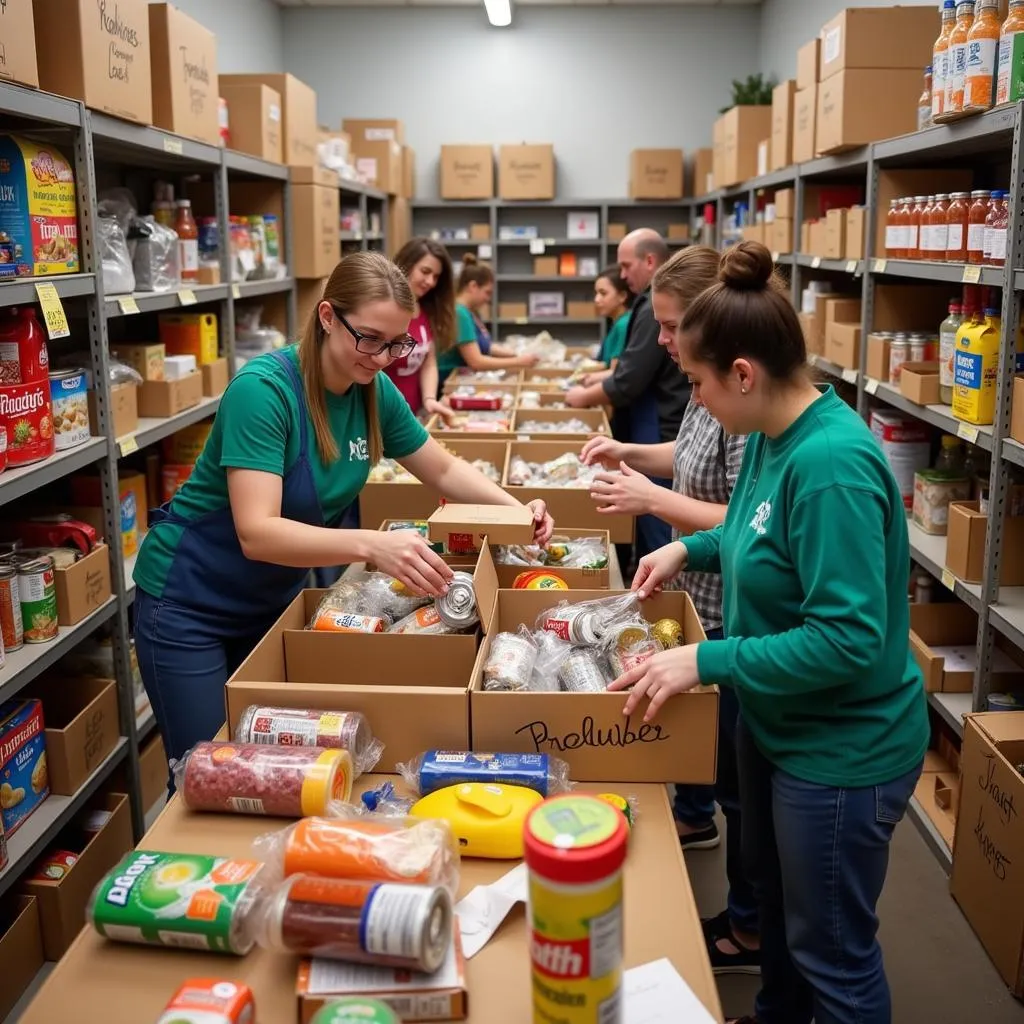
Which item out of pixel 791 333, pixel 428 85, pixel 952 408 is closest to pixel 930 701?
pixel 952 408

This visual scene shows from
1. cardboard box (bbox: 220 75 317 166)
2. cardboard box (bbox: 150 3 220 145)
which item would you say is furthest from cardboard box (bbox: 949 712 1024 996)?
cardboard box (bbox: 220 75 317 166)

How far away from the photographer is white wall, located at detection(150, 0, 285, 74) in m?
7.16

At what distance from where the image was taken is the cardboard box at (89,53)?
2.71 metres

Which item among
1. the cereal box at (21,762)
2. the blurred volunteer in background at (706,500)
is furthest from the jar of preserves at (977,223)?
the cereal box at (21,762)

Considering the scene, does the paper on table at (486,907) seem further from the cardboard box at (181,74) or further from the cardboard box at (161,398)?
the cardboard box at (181,74)

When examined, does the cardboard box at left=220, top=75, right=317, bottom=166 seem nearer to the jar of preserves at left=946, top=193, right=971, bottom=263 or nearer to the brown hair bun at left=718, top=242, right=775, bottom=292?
the jar of preserves at left=946, top=193, right=971, bottom=263

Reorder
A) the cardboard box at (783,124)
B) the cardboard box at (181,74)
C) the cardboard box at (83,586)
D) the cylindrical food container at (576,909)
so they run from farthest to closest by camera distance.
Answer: the cardboard box at (783,124) < the cardboard box at (181,74) < the cardboard box at (83,586) < the cylindrical food container at (576,909)

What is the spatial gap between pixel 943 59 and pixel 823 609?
2.29m

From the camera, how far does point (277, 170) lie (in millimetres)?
4852

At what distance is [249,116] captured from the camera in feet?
15.1

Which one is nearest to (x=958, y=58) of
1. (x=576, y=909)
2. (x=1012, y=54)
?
(x=1012, y=54)

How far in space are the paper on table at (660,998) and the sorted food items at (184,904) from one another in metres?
0.47

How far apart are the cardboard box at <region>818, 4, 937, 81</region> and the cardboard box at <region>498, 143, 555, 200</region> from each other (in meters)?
5.26

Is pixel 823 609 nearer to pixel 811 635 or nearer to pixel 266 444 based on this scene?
pixel 811 635
